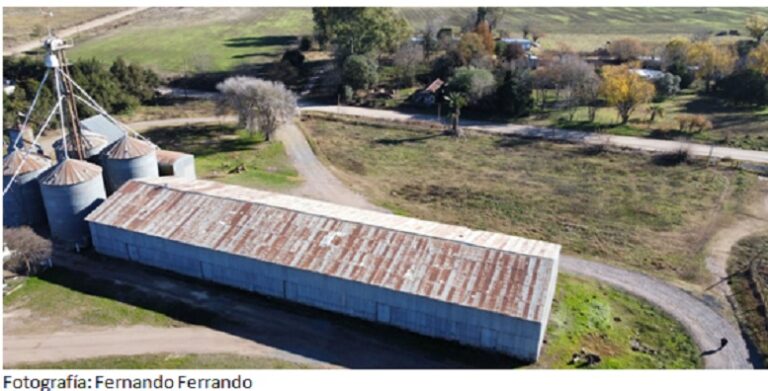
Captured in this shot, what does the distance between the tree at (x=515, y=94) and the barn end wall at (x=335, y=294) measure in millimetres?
51463

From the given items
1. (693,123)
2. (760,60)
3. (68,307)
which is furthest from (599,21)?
(68,307)

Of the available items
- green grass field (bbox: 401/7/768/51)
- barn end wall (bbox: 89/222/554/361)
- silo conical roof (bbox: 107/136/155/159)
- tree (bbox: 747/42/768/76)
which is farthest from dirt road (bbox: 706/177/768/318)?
green grass field (bbox: 401/7/768/51)

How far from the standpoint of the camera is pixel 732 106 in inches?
3305

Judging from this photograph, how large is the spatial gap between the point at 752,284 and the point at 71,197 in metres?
50.3

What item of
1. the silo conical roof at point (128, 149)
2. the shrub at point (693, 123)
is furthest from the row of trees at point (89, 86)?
the shrub at point (693, 123)

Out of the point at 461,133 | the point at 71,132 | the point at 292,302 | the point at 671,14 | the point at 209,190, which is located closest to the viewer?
the point at 292,302

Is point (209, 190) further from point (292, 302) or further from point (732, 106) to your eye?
point (732, 106)

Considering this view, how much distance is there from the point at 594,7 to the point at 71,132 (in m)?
144

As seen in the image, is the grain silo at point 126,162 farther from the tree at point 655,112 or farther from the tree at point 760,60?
the tree at point 760,60

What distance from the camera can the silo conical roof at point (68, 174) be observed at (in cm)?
4544

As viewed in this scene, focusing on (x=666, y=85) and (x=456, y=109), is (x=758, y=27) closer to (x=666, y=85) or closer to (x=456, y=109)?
(x=666, y=85)

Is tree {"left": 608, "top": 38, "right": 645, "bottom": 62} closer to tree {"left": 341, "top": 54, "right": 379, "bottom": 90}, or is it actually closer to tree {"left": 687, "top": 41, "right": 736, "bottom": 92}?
tree {"left": 687, "top": 41, "right": 736, "bottom": 92}

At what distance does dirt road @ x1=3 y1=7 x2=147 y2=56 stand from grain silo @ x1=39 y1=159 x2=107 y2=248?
7791 centimetres
